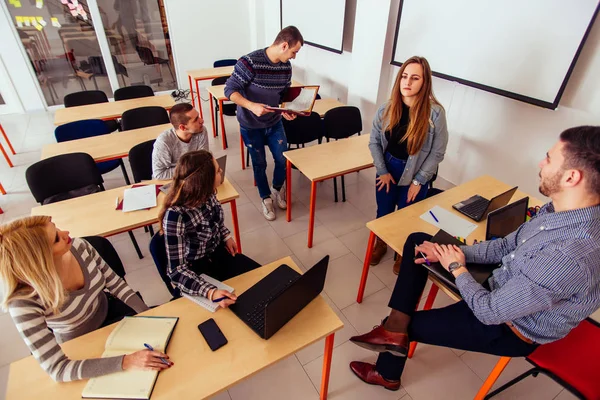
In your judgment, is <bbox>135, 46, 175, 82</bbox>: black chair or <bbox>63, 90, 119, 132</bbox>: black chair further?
<bbox>135, 46, 175, 82</bbox>: black chair

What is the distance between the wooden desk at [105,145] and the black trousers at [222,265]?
4.61 ft

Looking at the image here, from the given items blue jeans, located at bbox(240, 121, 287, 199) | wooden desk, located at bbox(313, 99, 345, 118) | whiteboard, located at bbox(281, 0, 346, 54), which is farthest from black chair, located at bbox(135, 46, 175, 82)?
blue jeans, located at bbox(240, 121, 287, 199)

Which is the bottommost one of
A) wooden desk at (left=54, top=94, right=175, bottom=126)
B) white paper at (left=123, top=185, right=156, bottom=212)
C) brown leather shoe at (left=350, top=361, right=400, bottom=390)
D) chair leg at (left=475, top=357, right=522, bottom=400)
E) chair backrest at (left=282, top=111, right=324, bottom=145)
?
brown leather shoe at (left=350, top=361, right=400, bottom=390)

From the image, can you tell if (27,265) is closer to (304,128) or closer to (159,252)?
(159,252)

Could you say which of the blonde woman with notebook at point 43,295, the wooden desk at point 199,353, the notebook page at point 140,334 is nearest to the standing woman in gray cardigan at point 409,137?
the wooden desk at point 199,353

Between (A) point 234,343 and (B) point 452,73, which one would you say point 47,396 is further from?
(B) point 452,73

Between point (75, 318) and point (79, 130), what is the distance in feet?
7.60

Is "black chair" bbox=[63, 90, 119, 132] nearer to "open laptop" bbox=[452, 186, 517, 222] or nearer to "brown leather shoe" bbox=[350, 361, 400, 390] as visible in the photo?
"brown leather shoe" bbox=[350, 361, 400, 390]

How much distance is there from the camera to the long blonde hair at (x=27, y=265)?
1.14 m

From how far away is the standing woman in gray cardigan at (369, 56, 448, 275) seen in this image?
210cm

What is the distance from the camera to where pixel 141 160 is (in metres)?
2.71

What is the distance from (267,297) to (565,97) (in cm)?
266

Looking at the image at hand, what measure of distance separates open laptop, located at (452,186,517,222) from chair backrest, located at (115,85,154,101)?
376 cm

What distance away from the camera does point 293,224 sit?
127 inches
